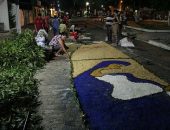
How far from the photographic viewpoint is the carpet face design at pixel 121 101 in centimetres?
757

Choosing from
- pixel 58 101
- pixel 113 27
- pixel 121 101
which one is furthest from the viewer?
pixel 113 27

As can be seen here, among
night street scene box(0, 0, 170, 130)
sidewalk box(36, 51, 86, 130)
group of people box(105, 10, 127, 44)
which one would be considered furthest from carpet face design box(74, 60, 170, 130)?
group of people box(105, 10, 127, 44)

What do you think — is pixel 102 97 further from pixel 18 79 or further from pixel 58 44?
pixel 58 44

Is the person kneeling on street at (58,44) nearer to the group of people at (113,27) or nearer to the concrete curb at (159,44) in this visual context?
the group of people at (113,27)

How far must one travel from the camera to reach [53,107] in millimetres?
9172

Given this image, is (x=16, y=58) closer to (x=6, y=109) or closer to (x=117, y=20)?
(x=6, y=109)

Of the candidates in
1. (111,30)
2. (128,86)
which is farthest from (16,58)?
(111,30)

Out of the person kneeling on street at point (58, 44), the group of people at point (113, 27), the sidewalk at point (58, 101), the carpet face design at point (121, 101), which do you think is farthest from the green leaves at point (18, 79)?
the group of people at point (113, 27)

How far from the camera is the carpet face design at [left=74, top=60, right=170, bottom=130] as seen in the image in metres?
7.57

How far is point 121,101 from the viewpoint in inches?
363

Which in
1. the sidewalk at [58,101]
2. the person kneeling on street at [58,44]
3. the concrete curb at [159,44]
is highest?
the person kneeling on street at [58,44]

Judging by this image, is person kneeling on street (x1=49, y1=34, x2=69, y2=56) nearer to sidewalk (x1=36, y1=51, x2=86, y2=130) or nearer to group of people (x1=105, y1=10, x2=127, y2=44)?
sidewalk (x1=36, y1=51, x2=86, y2=130)

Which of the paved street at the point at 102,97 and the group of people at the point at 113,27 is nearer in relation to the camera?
the paved street at the point at 102,97

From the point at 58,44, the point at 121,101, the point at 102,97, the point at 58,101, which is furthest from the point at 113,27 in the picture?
the point at 121,101
